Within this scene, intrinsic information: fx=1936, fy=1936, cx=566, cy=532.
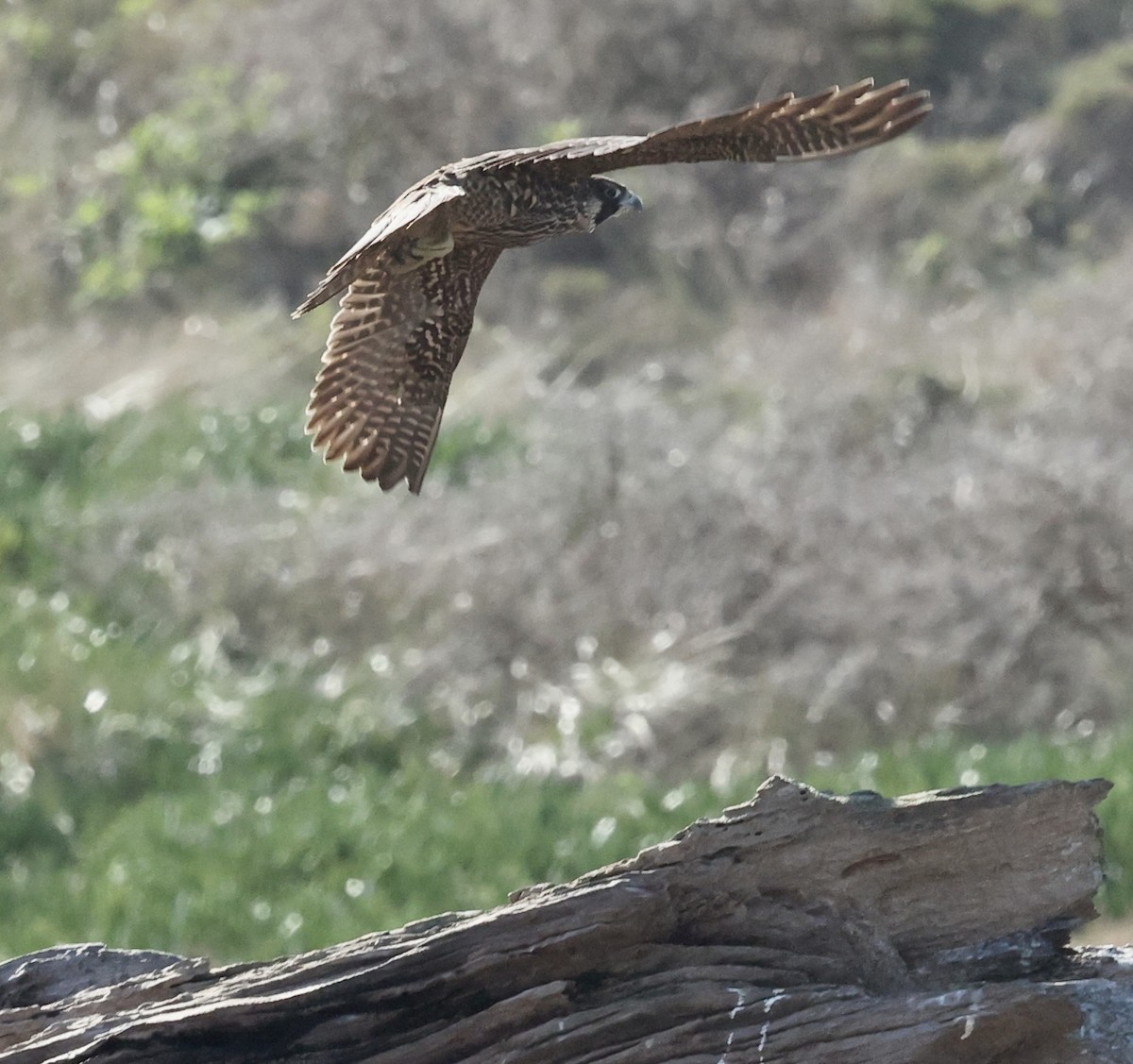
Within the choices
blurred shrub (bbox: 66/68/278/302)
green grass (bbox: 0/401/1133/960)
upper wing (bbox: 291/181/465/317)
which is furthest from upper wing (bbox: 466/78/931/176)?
blurred shrub (bbox: 66/68/278/302)

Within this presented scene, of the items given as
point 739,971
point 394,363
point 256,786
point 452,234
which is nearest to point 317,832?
point 256,786

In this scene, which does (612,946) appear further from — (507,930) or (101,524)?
(101,524)

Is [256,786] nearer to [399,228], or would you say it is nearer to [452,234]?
[452,234]

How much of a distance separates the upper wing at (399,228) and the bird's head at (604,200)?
365 millimetres

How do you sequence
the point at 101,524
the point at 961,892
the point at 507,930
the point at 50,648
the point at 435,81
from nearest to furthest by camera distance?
the point at 507,930 → the point at 961,892 → the point at 50,648 → the point at 101,524 → the point at 435,81

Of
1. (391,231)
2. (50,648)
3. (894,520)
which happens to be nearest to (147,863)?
(50,648)

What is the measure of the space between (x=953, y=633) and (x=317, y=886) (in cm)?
346

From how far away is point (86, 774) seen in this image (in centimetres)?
894

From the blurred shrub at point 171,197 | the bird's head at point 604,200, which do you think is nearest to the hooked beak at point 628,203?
the bird's head at point 604,200

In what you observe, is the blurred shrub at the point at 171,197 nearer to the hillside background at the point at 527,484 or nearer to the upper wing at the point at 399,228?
the hillside background at the point at 527,484

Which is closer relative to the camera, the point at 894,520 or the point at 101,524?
the point at 894,520

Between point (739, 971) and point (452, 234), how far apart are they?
1926 millimetres

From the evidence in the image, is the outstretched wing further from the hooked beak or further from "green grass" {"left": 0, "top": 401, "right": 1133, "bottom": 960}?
"green grass" {"left": 0, "top": 401, "right": 1133, "bottom": 960}

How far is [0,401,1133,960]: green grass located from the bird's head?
10.8 ft
